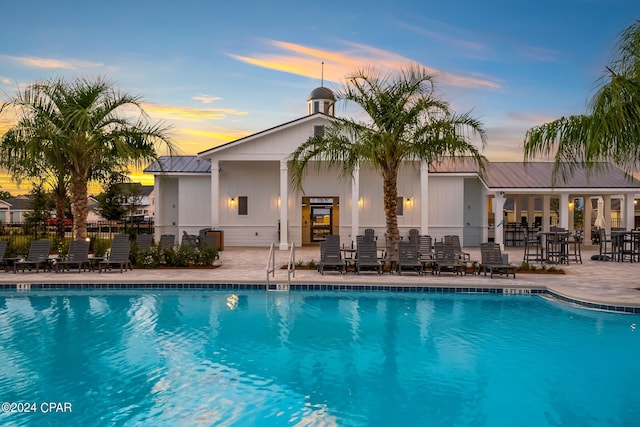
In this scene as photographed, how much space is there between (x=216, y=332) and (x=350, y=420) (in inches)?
165

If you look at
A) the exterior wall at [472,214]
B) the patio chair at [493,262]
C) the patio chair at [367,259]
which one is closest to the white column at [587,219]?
the exterior wall at [472,214]

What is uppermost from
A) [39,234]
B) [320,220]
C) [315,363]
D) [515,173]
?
[515,173]

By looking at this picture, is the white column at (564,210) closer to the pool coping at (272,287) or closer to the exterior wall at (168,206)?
the pool coping at (272,287)

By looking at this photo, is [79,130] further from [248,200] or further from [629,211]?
[629,211]

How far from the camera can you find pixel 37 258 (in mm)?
14562

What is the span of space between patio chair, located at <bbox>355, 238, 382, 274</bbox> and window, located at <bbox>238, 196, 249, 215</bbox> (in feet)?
35.4

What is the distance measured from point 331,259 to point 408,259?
7.66 feet

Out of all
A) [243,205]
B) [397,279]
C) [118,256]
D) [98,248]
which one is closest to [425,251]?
[397,279]

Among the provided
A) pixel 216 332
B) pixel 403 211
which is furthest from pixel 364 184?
pixel 216 332

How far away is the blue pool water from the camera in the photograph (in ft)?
18.5

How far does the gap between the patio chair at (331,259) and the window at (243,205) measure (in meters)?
10.3

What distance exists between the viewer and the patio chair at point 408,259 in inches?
561

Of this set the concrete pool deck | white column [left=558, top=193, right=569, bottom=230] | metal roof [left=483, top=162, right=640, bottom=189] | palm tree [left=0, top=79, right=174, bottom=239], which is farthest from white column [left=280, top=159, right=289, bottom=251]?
white column [left=558, top=193, right=569, bottom=230]

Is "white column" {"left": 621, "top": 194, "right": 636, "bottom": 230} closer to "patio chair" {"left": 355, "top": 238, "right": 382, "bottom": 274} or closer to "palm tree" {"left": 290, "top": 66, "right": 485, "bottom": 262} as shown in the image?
"palm tree" {"left": 290, "top": 66, "right": 485, "bottom": 262}
